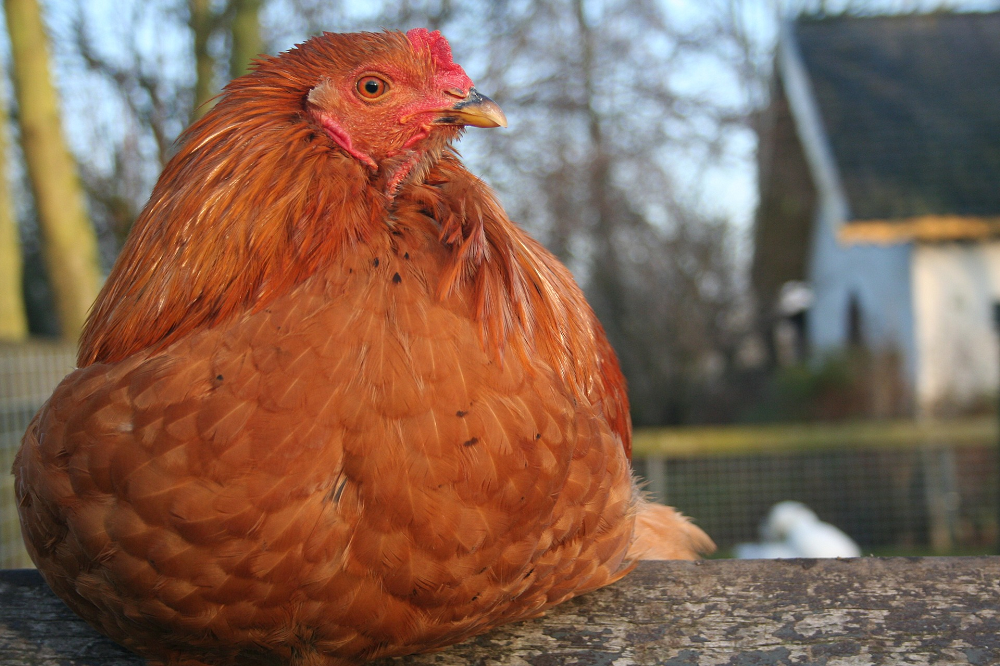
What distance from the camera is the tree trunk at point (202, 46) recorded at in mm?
6367

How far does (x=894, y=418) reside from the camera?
942 cm

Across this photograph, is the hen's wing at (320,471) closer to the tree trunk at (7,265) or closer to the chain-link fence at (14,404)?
the chain-link fence at (14,404)

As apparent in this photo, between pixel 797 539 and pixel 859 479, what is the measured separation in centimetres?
171

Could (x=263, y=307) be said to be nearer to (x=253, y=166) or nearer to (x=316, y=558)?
(x=253, y=166)

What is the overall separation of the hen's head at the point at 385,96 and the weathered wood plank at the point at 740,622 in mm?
881

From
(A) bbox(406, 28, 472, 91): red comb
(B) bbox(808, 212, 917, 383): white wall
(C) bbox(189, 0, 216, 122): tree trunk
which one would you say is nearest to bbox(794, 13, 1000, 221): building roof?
(B) bbox(808, 212, 917, 383): white wall

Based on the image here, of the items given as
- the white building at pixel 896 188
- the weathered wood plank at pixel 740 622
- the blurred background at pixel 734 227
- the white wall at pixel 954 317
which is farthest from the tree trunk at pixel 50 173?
the white wall at pixel 954 317

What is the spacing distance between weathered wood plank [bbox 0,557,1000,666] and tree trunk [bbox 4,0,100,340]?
5.06m

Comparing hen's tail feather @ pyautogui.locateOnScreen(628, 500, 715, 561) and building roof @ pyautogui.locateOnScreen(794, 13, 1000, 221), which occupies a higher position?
building roof @ pyautogui.locateOnScreen(794, 13, 1000, 221)

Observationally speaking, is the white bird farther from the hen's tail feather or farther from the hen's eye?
the hen's eye

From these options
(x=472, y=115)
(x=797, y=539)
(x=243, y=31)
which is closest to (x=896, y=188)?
(x=797, y=539)

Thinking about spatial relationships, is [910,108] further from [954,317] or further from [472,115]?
[472,115]

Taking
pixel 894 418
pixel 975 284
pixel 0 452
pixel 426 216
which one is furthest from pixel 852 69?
pixel 426 216

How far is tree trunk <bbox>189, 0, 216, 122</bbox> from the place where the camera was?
6.37 m
